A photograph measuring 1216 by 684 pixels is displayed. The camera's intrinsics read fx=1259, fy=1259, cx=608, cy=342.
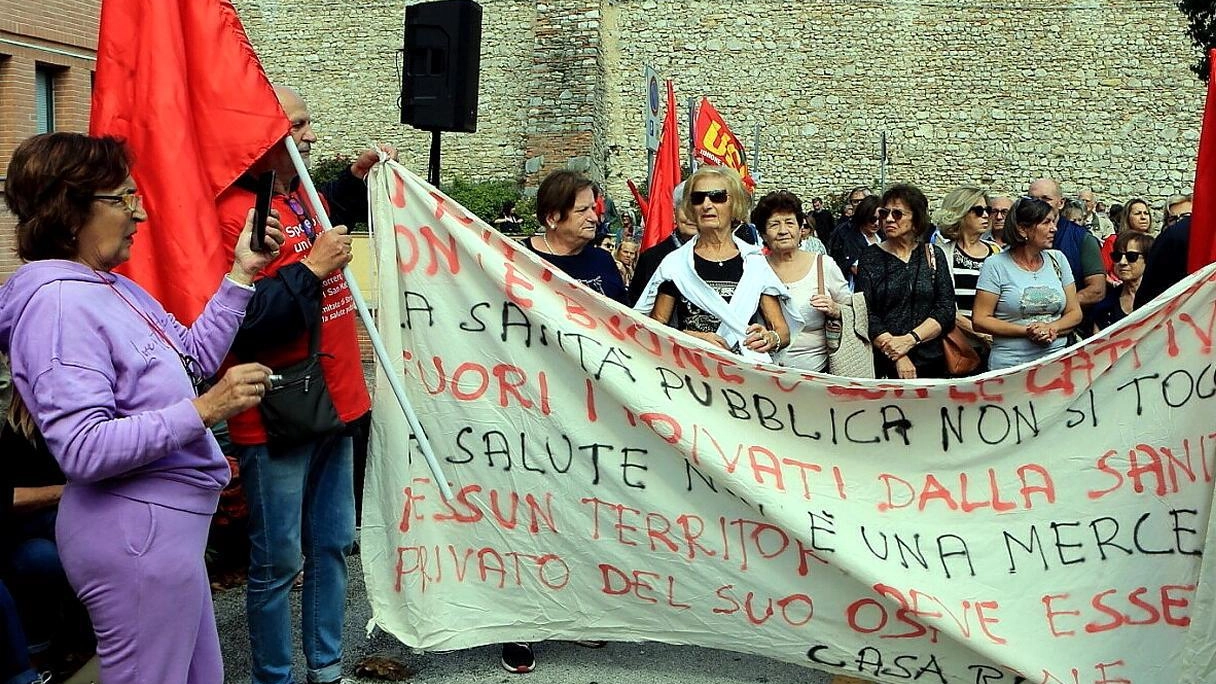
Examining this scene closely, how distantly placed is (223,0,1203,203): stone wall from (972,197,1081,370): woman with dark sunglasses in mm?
24296

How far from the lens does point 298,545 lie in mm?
4098

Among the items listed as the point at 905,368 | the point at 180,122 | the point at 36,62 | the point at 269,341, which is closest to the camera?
the point at 180,122

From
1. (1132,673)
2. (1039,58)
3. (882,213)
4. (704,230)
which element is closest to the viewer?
(1132,673)

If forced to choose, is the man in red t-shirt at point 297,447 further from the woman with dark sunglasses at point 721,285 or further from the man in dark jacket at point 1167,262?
the man in dark jacket at point 1167,262

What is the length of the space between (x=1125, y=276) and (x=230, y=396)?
5.82m

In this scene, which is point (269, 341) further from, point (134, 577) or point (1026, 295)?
point (1026, 295)

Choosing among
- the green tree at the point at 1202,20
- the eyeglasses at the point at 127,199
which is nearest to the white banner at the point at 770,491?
the eyeglasses at the point at 127,199

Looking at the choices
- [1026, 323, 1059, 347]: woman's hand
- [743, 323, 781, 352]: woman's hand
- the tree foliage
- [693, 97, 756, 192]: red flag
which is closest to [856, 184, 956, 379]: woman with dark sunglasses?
[1026, 323, 1059, 347]: woman's hand

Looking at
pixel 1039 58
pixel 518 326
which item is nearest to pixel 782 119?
pixel 1039 58

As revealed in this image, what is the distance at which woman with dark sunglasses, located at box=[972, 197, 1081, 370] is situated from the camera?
234 inches

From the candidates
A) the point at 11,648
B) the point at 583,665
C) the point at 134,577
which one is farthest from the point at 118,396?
the point at 583,665

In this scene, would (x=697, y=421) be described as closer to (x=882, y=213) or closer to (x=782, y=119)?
(x=882, y=213)

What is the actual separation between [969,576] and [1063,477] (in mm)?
446

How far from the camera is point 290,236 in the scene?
4.07m
